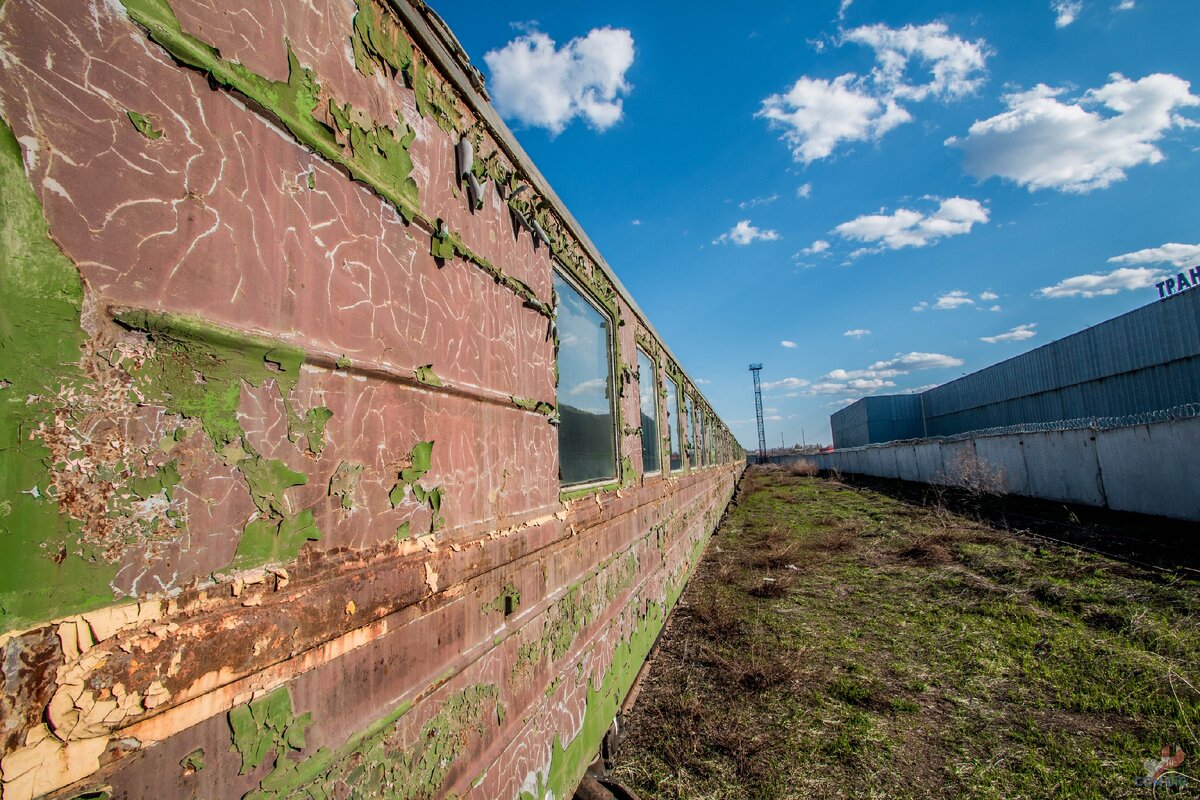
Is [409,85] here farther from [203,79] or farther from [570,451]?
[570,451]

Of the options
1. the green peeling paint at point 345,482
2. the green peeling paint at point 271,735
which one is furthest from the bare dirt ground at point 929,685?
the green peeling paint at point 345,482

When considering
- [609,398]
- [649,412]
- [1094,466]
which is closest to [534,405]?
[609,398]

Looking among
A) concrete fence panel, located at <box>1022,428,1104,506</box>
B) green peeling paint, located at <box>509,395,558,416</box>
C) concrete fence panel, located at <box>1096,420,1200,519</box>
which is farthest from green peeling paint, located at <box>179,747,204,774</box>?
concrete fence panel, located at <box>1022,428,1104,506</box>

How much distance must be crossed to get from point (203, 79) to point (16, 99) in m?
0.34

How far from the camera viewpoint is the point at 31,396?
78 cm

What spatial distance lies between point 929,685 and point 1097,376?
98.9 ft

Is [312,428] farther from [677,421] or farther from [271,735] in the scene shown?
[677,421]

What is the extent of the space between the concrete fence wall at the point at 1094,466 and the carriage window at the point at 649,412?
9012mm

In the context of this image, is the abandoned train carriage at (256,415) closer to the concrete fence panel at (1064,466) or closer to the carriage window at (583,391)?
the carriage window at (583,391)

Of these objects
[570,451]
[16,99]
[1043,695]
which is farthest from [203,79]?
[1043,695]

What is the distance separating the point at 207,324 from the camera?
1027 millimetres

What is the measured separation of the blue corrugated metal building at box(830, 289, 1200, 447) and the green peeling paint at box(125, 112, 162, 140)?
30.2 meters

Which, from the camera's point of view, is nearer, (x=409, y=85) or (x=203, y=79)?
(x=203, y=79)

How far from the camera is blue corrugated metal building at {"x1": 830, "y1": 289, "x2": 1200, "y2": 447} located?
20781 mm
